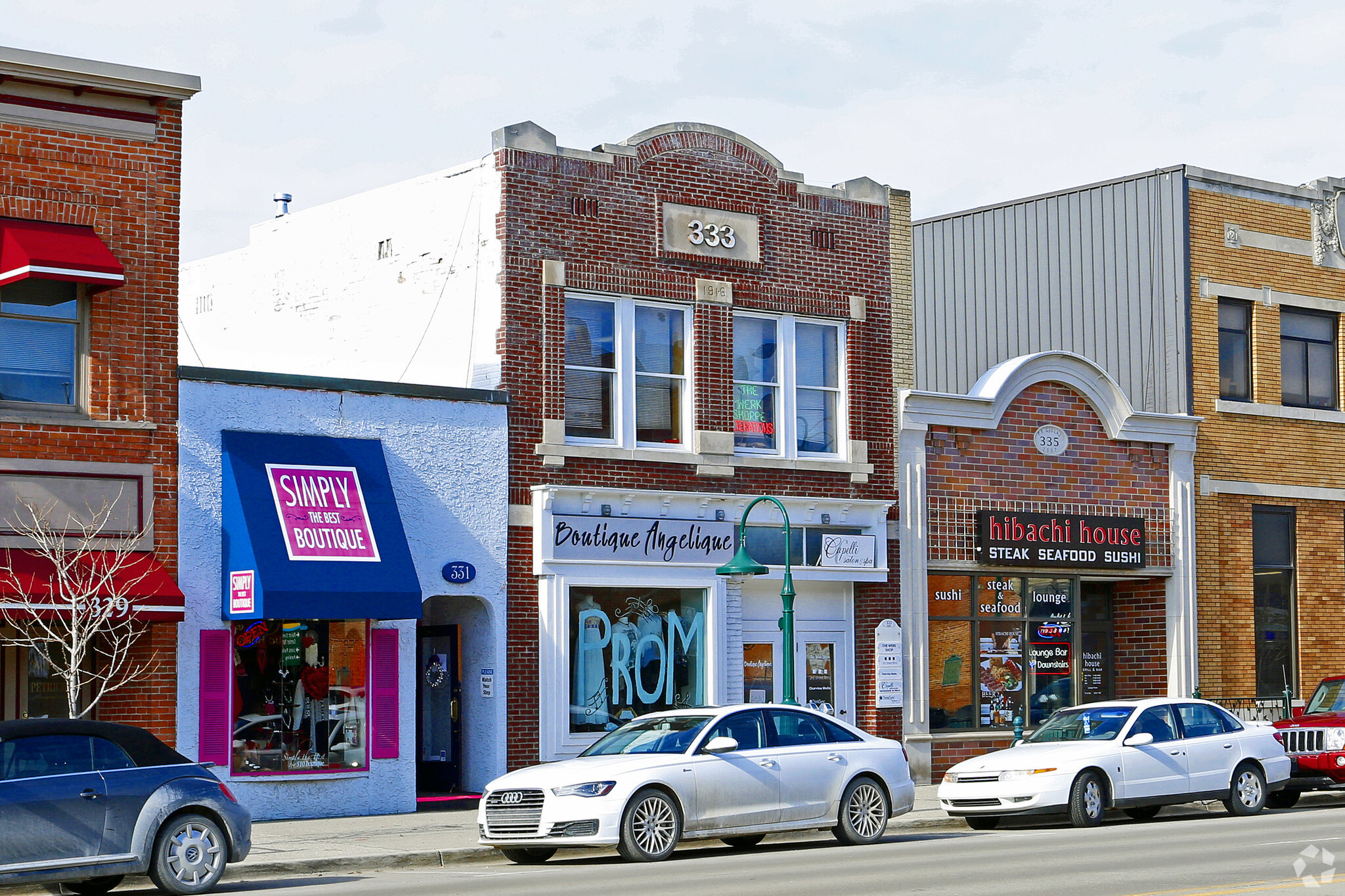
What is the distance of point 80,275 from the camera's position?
18422 mm

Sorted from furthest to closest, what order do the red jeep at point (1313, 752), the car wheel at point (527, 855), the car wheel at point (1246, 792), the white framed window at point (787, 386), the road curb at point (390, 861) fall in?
the white framed window at point (787, 386) → the red jeep at point (1313, 752) → the car wheel at point (1246, 792) → the car wheel at point (527, 855) → the road curb at point (390, 861)

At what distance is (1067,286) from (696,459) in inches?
380

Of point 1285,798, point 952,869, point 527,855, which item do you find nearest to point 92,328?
point 527,855

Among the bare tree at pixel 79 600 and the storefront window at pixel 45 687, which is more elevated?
the bare tree at pixel 79 600

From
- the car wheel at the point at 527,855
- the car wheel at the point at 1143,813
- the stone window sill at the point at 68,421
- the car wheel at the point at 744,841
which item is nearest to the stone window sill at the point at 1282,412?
the car wheel at the point at 1143,813

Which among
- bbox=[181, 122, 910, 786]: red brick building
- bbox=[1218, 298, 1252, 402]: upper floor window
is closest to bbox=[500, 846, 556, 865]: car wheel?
bbox=[181, 122, 910, 786]: red brick building

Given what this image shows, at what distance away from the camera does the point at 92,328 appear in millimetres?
19078

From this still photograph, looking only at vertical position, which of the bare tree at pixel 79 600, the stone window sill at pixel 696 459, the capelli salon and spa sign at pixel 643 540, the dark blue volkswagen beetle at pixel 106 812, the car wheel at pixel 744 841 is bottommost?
the car wheel at pixel 744 841

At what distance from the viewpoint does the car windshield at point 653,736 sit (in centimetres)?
1677

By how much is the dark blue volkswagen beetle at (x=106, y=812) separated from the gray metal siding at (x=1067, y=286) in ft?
61.0

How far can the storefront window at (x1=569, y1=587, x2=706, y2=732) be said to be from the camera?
22.4m

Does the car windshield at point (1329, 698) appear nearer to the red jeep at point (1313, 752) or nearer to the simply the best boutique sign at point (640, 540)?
the red jeep at point (1313, 752)

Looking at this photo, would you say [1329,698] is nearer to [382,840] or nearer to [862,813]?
[862,813]

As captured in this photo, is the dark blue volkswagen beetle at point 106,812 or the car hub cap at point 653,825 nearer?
the dark blue volkswagen beetle at point 106,812
